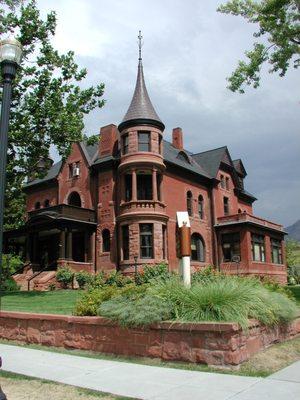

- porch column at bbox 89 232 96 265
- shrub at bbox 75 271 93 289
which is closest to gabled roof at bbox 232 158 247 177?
porch column at bbox 89 232 96 265

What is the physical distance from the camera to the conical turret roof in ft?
105

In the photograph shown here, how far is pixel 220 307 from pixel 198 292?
687 mm

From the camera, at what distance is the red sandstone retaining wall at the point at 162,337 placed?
24.8ft

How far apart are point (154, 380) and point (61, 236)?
2488 cm

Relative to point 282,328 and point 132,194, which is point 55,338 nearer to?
point 282,328

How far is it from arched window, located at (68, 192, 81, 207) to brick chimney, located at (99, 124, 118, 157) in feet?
13.4

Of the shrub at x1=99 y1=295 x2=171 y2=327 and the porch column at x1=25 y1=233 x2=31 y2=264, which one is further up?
the porch column at x1=25 y1=233 x2=31 y2=264

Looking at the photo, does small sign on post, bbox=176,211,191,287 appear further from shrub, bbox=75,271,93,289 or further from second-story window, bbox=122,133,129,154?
second-story window, bbox=122,133,129,154

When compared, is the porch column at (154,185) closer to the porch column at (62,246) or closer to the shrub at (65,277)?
the porch column at (62,246)

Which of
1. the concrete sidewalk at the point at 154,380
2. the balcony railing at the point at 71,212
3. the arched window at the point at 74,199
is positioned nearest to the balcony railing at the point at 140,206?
the balcony railing at the point at 71,212

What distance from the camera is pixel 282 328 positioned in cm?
959

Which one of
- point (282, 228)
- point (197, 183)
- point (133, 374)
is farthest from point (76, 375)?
point (282, 228)

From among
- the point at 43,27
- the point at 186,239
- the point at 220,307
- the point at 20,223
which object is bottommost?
the point at 220,307

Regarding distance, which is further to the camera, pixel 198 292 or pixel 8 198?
pixel 8 198
